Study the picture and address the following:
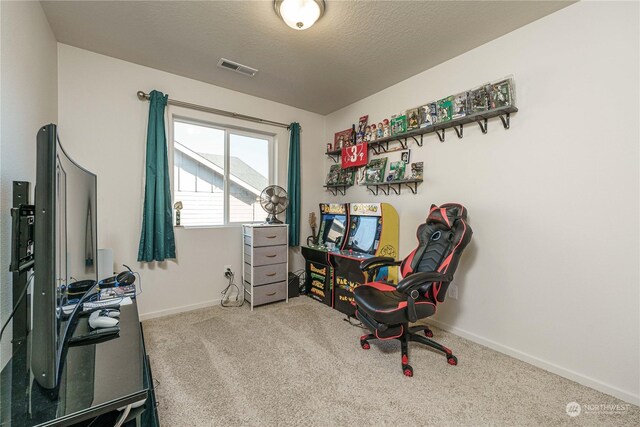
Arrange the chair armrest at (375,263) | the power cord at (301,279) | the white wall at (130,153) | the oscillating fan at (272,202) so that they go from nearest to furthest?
the chair armrest at (375,263) < the white wall at (130,153) < the oscillating fan at (272,202) < the power cord at (301,279)

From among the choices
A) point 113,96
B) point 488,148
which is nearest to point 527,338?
point 488,148

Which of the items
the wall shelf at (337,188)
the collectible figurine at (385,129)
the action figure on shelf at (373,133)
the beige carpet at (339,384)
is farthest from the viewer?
the wall shelf at (337,188)

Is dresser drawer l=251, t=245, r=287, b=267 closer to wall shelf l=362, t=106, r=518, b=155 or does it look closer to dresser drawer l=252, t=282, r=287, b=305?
dresser drawer l=252, t=282, r=287, b=305

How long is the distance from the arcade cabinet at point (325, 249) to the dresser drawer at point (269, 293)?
38cm

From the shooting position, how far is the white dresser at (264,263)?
3029mm

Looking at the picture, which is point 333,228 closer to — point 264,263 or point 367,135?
point 264,263

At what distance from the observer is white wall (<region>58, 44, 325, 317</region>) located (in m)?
2.41

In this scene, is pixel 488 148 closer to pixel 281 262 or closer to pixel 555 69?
pixel 555 69

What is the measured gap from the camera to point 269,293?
3129 millimetres

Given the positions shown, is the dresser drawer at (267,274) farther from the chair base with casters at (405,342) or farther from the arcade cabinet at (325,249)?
the chair base with casters at (405,342)

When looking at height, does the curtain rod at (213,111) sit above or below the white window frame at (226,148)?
above

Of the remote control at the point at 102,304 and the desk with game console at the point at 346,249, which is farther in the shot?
the desk with game console at the point at 346,249

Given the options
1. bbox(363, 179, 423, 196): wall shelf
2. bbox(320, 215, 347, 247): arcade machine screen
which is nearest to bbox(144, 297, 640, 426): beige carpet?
bbox(320, 215, 347, 247): arcade machine screen

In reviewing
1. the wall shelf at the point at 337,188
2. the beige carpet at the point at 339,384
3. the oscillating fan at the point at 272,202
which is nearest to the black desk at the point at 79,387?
the beige carpet at the point at 339,384
